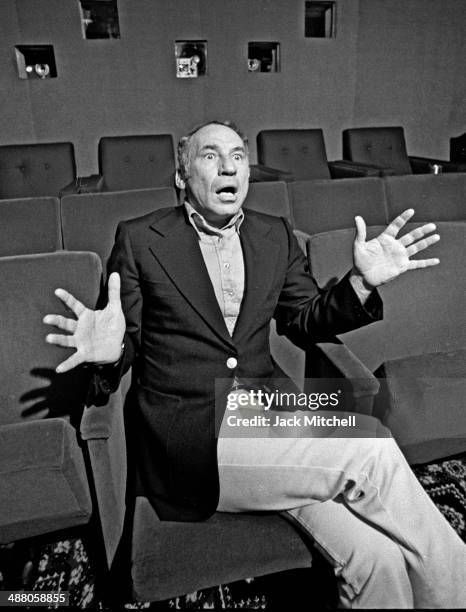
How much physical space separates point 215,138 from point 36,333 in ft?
2.41

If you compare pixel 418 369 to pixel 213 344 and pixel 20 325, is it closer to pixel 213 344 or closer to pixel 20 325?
pixel 213 344

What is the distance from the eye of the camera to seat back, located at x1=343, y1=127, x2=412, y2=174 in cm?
453

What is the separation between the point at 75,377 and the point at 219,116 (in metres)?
4.15

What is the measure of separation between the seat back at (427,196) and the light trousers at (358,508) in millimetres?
1957

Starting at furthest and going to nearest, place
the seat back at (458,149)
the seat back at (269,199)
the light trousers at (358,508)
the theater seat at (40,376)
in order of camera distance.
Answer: the seat back at (458,149), the seat back at (269,199), the theater seat at (40,376), the light trousers at (358,508)

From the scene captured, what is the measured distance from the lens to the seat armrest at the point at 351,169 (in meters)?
3.89

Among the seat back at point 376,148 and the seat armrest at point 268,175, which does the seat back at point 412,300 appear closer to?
the seat armrest at point 268,175

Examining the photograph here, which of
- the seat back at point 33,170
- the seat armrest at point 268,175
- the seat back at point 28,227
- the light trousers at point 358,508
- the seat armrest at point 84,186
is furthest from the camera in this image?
the seat back at point 33,170

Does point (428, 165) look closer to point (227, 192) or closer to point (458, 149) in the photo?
point (458, 149)

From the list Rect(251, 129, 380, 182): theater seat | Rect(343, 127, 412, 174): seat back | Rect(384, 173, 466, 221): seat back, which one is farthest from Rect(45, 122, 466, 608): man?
Rect(343, 127, 412, 174): seat back

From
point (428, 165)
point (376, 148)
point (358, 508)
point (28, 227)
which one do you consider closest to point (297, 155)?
point (376, 148)

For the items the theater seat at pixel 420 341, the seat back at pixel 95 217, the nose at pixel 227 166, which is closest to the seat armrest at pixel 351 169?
the seat back at pixel 95 217

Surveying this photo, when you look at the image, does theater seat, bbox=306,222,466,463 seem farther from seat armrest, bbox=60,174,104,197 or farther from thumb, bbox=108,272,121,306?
seat armrest, bbox=60,174,104,197

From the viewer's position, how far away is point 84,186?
3.36 m
